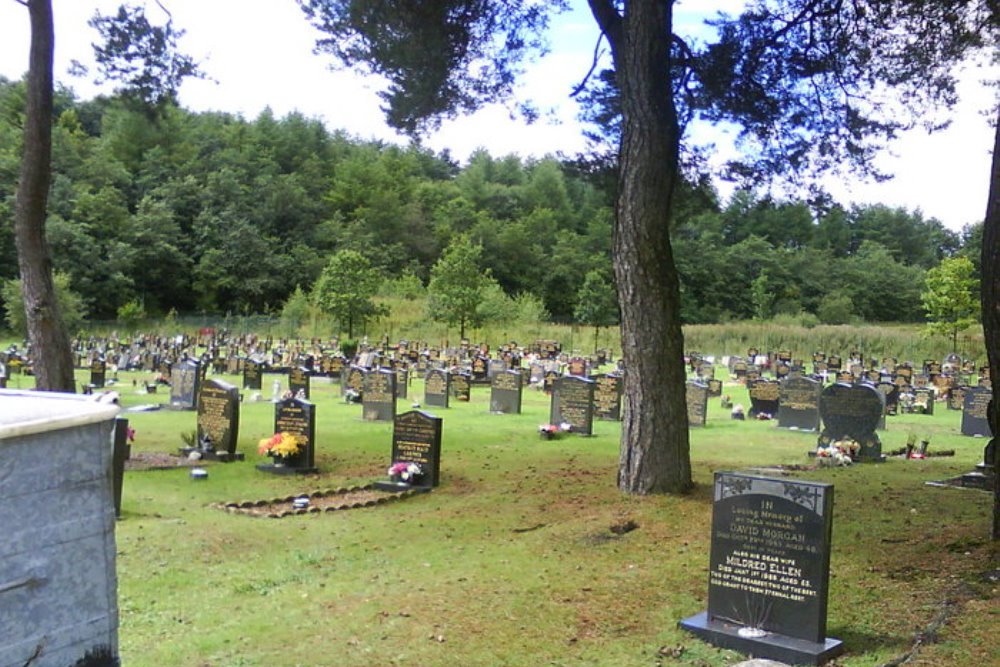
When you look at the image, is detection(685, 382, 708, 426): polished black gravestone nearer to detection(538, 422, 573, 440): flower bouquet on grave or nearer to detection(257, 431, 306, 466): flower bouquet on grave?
detection(538, 422, 573, 440): flower bouquet on grave

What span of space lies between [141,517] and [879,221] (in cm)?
7320

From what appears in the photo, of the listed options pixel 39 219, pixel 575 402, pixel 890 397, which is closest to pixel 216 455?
pixel 39 219

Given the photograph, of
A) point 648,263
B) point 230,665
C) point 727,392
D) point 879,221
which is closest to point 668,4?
point 648,263

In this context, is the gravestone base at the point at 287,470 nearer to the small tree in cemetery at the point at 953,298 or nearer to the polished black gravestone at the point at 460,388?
the polished black gravestone at the point at 460,388

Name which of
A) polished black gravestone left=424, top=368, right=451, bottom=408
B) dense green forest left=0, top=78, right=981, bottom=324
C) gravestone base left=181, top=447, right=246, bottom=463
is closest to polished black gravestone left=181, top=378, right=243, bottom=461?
gravestone base left=181, top=447, right=246, bottom=463

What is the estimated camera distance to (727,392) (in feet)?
82.5

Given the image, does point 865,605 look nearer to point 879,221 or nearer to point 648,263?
point 648,263

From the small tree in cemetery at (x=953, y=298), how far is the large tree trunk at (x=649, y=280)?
1290 inches

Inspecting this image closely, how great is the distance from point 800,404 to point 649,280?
8.88 meters

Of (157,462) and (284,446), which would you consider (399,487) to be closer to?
(284,446)

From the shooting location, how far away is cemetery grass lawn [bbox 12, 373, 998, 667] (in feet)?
17.2

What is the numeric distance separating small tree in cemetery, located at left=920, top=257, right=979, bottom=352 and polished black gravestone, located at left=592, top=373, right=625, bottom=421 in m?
25.7

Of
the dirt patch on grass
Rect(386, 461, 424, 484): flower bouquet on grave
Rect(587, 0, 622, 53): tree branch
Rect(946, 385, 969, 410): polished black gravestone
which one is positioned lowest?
the dirt patch on grass

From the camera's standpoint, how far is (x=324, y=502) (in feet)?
34.0
